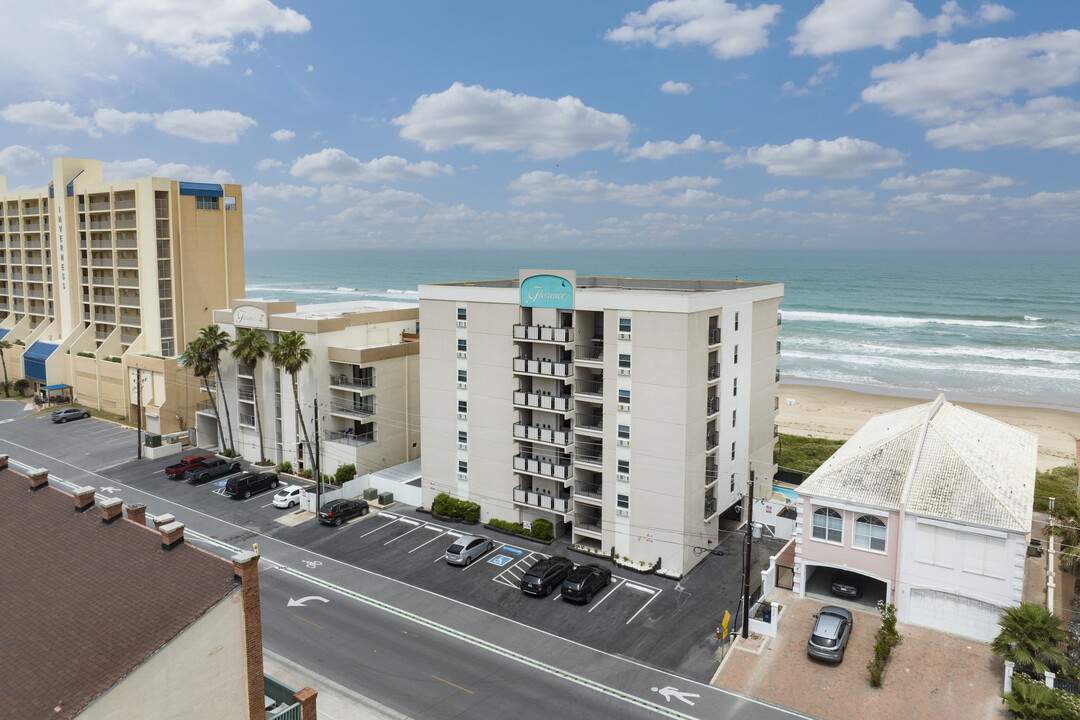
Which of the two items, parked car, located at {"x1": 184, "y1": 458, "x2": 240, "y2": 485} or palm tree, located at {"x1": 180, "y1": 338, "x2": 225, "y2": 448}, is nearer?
parked car, located at {"x1": 184, "y1": 458, "x2": 240, "y2": 485}

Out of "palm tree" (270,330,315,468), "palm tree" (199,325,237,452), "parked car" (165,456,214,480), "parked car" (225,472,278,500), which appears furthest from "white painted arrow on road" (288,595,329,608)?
"palm tree" (199,325,237,452)

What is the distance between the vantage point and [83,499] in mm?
23656

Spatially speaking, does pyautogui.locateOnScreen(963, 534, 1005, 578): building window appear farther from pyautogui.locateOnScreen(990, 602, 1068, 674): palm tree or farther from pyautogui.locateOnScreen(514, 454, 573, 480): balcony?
pyautogui.locateOnScreen(514, 454, 573, 480): balcony

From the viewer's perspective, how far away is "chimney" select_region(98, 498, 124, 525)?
22.8 meters

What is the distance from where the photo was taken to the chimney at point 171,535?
20.6m

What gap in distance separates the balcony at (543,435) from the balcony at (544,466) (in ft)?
4.29

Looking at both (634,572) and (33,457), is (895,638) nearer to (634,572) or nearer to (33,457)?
(634,572)

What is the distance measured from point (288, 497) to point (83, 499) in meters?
27.9


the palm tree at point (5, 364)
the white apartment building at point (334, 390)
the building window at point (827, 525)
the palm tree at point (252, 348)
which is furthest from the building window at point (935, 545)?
the palm tree at point (5, 364)

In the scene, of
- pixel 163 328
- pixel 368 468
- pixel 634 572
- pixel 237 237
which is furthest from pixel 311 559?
pixel 237 237

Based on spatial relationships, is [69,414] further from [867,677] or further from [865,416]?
[865,416]

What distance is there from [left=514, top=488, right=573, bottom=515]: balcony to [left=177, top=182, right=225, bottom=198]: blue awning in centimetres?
5403

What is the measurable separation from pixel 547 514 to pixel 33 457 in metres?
46.6

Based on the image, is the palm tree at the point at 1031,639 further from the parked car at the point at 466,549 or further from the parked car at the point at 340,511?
the parked car at the point at 340,511
